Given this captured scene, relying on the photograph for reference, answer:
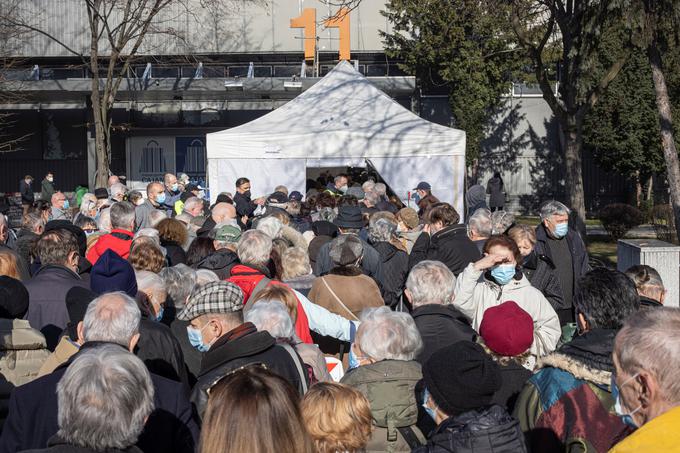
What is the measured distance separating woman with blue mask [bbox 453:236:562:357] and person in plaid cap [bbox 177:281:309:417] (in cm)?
198

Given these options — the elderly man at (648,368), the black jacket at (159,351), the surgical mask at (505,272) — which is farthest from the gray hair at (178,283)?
the elderly man at (648,368)

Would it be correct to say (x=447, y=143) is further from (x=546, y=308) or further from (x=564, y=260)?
(x=546, y=308)

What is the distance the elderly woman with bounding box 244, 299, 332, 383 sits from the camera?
16.0 feet

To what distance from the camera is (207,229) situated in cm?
989

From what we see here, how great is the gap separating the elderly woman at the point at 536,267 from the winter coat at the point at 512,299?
958mm

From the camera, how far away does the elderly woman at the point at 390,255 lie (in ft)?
26.6

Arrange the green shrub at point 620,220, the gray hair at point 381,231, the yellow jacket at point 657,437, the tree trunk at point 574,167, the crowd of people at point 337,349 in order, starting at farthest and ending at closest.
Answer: the green shrub at point 620,220
the tree trunk at point 574,167
the gray hair at point 381,231
the crowd of people at point 337,349
the yellow jacket at point 657,437

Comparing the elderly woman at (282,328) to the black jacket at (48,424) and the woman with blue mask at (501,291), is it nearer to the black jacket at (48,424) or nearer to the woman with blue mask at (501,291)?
the black jacket at (48,424)

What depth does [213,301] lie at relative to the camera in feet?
15.3

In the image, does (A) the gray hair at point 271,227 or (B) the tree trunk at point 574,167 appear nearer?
(A) the gray hair at point 271,227

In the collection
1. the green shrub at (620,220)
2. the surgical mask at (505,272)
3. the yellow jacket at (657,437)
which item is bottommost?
the green shrub at (620,220)

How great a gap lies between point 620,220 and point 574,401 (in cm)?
2087

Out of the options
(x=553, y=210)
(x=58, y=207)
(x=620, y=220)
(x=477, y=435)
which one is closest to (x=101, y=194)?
(x=58, y=207)

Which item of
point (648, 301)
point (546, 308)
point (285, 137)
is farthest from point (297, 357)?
point (285, 137)
